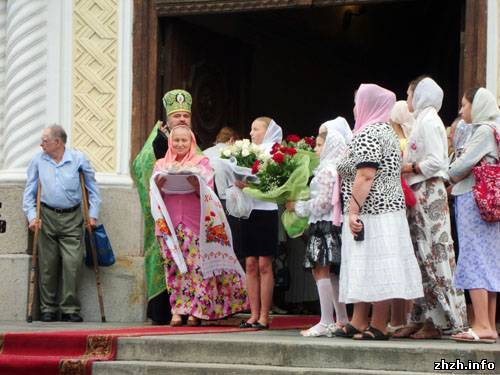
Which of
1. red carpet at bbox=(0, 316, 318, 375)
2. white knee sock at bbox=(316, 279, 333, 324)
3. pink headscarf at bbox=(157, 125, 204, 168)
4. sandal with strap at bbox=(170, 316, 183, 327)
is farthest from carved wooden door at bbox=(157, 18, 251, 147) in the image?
white knee sock at bbox=(316, 279, 333, 324)

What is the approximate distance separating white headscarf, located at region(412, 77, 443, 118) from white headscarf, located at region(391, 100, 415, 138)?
1.00 feet

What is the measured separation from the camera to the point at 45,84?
13.9 metres

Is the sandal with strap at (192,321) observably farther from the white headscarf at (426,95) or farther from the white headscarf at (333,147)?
the white headscarf at (426,95)

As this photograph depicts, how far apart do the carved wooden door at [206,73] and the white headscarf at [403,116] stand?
144 inches

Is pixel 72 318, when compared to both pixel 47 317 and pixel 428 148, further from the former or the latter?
pixel 428 148

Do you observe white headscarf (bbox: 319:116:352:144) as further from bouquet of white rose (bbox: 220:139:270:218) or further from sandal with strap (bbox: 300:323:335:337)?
sandal with strap (bbox: 300:323:335:337)

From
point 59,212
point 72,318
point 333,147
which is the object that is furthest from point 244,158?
point 72,318

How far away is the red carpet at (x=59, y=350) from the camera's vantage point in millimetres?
10055

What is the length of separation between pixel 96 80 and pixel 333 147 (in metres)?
3.97

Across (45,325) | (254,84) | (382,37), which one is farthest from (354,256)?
(382,37)

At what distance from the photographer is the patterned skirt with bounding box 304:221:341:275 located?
34.7 feet

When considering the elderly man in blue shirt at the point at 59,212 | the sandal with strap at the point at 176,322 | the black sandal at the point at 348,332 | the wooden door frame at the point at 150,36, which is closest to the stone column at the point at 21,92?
the elderly man in blue shirt at the point at 59,212

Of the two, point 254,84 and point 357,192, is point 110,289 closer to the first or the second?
point 357,192

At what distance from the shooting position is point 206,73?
47.9ft
